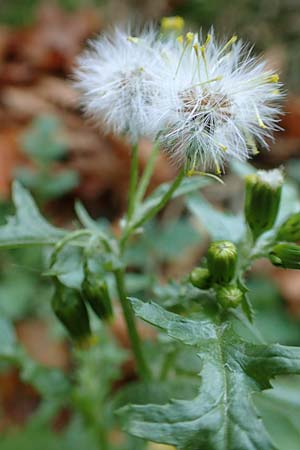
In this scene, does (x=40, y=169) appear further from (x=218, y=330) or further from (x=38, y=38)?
(x=218, y=330)

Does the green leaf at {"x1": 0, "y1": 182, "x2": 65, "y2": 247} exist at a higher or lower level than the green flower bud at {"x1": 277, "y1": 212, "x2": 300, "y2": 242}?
higher

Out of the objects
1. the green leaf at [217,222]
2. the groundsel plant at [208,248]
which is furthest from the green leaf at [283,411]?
the green leaf at [217,222]

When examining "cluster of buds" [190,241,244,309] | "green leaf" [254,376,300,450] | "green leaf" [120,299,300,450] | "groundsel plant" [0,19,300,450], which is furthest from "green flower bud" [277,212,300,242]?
"green leaf" [254,376,300,450]

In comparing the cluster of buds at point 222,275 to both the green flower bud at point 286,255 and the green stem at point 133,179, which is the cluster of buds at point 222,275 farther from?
the green stem at point 133,179

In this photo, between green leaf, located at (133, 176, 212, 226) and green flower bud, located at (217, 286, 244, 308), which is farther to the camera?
green leaf, located at (133, 176, 212, 226)

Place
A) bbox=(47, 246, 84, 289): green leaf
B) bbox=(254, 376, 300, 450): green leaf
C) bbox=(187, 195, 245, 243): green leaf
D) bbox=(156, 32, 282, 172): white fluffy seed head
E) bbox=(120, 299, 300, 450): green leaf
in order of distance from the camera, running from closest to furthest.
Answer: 1. bbox=(120, 299, 300, 450): green leaf
2. bbox=(156, 32, 282, 172): white fluffy seed head
3. bbox=(47, 246, 84, 289): green leaf
4. bbox=(187, 195, 245, 243): green leaf
5. bbox=(254, 376, 300, 450): green leaf

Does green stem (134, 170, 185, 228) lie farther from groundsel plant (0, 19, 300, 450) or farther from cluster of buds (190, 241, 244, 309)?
cluster of buds (190, 241, 244, 309)

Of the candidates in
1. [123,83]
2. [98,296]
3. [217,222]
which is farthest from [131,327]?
[123,83]
